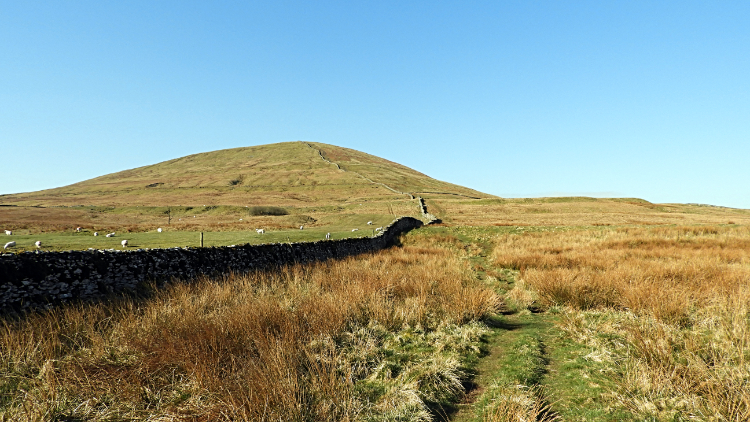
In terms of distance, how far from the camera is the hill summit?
92562 millimetres

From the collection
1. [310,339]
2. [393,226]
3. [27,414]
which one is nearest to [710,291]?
[310,339]

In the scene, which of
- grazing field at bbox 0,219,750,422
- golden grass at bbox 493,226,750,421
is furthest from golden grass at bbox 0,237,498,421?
golden grass at bbox 493,226,750,421

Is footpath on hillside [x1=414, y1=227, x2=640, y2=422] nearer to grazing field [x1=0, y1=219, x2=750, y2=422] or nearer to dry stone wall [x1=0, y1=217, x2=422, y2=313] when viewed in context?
grazing field [x1=0, y1=219, x2=750, y2=422]

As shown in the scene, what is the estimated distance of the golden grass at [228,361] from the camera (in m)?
4.24

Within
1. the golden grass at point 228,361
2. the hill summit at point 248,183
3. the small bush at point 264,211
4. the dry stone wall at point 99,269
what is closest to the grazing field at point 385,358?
the golden grass at point 228,361

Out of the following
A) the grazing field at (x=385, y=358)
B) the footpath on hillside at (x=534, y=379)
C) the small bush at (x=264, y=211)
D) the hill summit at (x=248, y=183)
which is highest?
the hill summit at (x=248, y=183)

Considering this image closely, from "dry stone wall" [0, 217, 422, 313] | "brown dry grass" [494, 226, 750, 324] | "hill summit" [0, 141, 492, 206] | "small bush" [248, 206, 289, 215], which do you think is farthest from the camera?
"hill summit" [0, 141, 492, 206]

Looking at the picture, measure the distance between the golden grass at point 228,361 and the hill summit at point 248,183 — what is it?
77.1 metres

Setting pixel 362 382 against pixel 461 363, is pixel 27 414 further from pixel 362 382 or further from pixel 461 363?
pixel 461 363

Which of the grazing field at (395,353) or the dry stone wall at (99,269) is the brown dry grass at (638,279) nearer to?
the grazing field at (395,353)

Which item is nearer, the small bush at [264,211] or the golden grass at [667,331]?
the golden grass at [667,331]

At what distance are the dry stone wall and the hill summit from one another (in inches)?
2762

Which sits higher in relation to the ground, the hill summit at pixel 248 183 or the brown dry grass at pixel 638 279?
the hill summit at pixel 248 183

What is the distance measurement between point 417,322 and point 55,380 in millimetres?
6100
